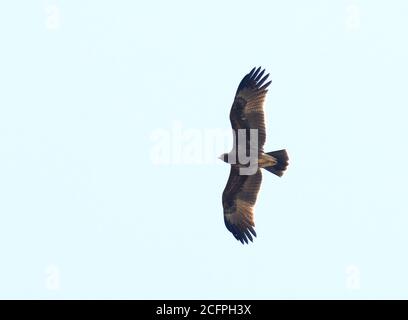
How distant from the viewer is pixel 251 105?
25703 millimetres

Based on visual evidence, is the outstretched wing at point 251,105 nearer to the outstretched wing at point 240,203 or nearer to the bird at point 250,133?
the bird at point 250,133

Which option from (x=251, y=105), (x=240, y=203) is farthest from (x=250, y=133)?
(x=240, y=203)

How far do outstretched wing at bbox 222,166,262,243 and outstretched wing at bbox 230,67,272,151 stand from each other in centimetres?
147

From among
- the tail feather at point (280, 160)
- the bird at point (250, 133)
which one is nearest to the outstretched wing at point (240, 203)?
the bird at point (250, 133)

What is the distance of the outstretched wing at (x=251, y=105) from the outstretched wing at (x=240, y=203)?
1.47m

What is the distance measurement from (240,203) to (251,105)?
2.66 meters

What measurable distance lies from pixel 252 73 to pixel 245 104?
2.48 ft

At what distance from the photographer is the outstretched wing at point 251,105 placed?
25594 millimetres

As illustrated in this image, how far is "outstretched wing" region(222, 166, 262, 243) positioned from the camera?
26875mm
